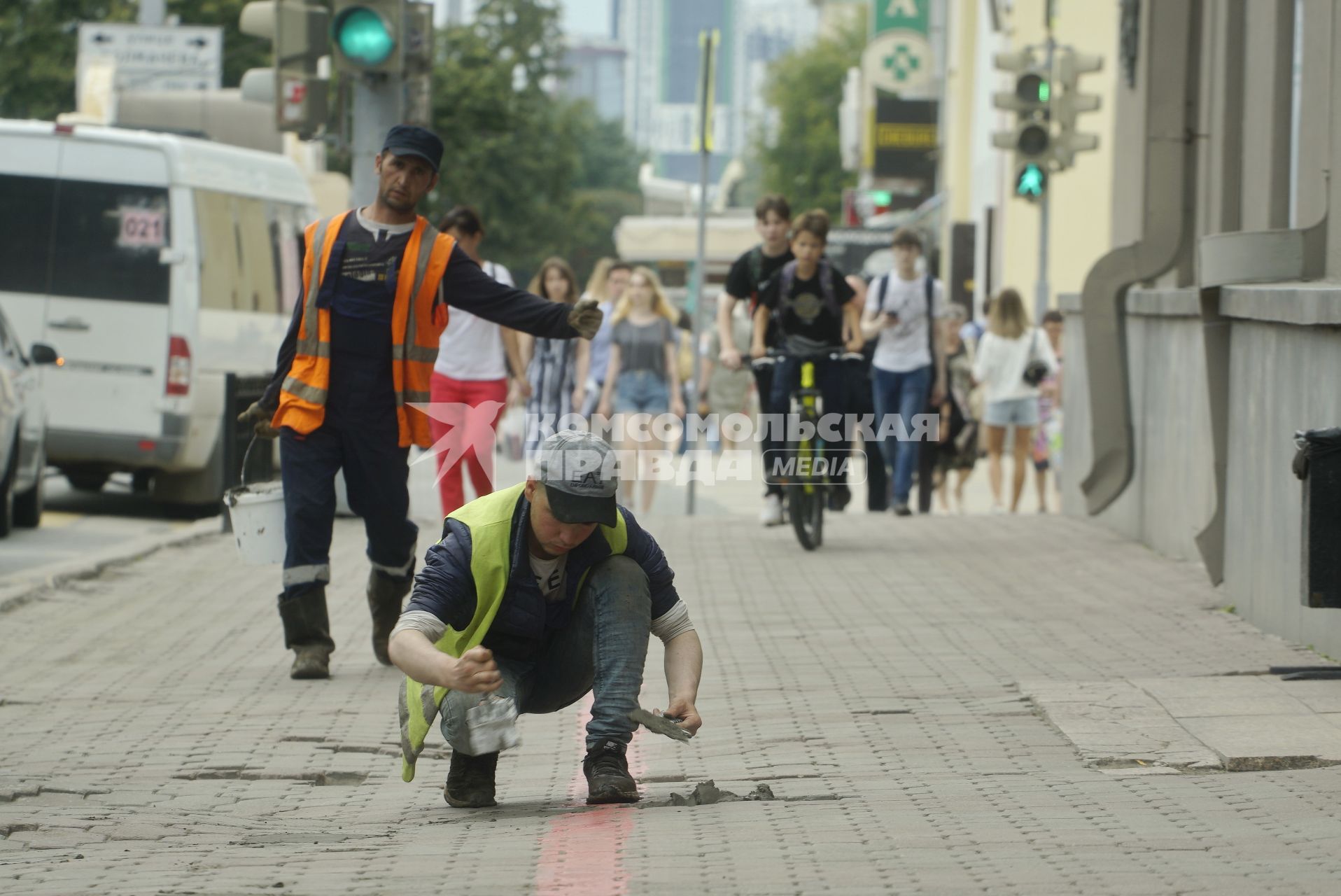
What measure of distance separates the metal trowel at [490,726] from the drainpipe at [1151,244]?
7.24 m

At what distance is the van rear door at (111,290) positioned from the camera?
15383 millimetres

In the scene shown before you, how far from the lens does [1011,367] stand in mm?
16719

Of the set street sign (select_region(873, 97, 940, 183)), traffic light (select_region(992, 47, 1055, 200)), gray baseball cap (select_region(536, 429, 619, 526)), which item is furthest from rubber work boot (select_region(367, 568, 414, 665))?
street sign (select_region(873, 97, 940, 183))

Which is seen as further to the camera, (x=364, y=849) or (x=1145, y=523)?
(x=1145, y=523)

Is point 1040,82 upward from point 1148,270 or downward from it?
upward

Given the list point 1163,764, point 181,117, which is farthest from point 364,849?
point 181,117

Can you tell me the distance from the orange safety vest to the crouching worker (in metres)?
2.30

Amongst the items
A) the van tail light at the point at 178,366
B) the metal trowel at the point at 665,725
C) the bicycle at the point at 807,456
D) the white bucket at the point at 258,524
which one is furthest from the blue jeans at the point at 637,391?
the metal trowel at the point at 665,725

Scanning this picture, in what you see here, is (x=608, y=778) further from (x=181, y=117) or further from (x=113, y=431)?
(x=181, y=117)

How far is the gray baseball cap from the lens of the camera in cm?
527

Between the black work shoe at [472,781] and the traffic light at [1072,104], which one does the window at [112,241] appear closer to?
the traffic light at [1072,104]

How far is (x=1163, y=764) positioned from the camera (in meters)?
6.14

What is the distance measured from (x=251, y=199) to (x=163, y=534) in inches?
172

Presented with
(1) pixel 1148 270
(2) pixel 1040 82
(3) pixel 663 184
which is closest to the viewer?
(1) pixel 1148 270
